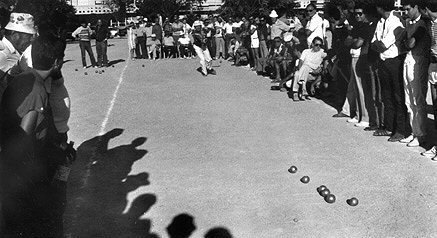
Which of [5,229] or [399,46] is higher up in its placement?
[399,46]

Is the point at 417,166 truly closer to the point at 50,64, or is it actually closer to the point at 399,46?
the point at 399,46

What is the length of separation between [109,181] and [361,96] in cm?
498

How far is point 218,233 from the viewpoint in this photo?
5078 millimetres

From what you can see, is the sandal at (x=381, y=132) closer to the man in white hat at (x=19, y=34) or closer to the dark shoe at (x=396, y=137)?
the dark shoe at (x=396, y=137)

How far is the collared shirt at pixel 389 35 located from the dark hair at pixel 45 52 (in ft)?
17.7

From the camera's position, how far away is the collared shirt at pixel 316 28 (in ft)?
43.8

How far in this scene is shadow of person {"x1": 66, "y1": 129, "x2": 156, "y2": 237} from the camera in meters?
5.26

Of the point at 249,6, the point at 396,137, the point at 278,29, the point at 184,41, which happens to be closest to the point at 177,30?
the point at 184,41

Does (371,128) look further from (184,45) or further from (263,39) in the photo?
(184,45)

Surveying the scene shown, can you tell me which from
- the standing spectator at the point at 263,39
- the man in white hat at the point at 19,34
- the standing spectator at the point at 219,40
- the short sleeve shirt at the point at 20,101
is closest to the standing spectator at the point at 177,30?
the standing spectator at the point at 219,40

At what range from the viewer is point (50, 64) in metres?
4.63

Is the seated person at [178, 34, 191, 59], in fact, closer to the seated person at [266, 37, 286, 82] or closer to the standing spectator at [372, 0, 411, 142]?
the seated person at [266, 37, 286, 82]

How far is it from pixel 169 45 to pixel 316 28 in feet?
44.0

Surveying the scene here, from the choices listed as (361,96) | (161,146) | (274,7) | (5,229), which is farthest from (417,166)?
(274,7)
